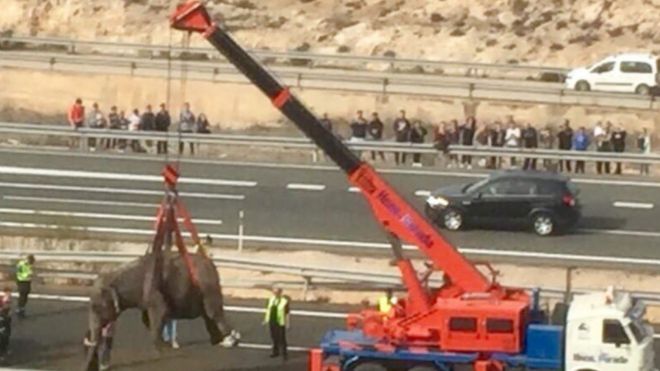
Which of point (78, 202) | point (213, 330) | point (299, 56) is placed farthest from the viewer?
point (299, 56)

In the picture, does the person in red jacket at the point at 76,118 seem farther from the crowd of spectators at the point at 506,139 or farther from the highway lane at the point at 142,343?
the highway lane at the point at 142,343

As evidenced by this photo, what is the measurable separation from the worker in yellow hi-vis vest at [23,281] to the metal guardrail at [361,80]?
1924cm

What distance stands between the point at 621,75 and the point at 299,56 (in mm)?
9527

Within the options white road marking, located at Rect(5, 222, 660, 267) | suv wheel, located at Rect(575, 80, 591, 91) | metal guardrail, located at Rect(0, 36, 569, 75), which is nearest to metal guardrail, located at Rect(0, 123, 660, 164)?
white road marking, located at Rect(5, 222, 660, 267)

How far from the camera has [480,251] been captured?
33.7 meters

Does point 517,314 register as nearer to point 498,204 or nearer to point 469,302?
point 469,302

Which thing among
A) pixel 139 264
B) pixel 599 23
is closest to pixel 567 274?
pixel 139 264

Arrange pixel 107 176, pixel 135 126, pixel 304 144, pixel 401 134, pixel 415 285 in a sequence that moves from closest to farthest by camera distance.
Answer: pixel 415 285 < pixel 107 176 < pixel 401 134 < pixel 304 144 < pixel 135 126

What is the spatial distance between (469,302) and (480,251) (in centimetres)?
930

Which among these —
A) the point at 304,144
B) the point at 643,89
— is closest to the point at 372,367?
the point at 304,144

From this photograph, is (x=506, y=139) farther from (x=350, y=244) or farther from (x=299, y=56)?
(x=299, y=56)

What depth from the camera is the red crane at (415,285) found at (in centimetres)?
2402

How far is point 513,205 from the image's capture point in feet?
115

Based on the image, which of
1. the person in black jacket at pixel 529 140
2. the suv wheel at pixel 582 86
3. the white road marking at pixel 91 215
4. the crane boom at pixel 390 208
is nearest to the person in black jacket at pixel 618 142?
the person in black jacket at pixel 529 140
